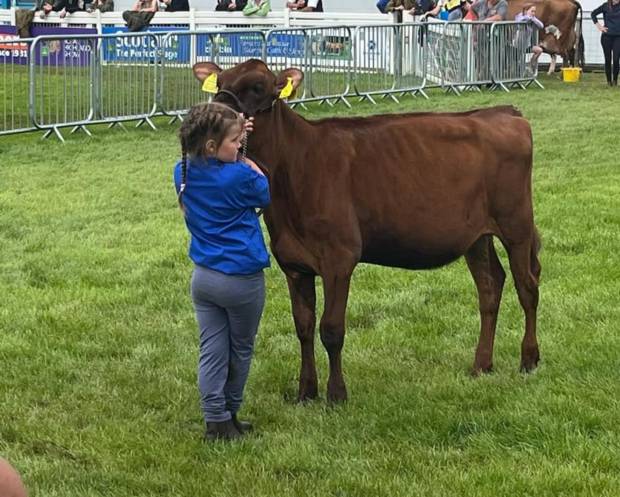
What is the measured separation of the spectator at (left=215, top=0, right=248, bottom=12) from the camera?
2988 centimetres

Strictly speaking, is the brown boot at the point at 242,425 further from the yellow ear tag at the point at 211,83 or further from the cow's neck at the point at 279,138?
the yellow ear tag at the point at 211,83

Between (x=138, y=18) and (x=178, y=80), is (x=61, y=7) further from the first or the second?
(x=178, y=80)

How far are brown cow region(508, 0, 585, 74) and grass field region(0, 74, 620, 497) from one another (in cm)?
1551

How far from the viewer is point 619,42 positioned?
23.8 metres

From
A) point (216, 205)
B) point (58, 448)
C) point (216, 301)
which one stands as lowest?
point (58, 448)

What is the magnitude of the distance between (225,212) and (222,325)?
22.4 inches

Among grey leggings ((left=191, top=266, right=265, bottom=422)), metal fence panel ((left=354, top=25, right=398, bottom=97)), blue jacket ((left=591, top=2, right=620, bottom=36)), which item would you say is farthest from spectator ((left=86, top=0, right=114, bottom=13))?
grey leggings ((left=191, top=266, right=265, bottom=422))

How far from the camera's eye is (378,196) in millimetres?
6070


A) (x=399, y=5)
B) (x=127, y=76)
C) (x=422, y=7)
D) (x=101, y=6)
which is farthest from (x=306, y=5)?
(x=127, y=76)

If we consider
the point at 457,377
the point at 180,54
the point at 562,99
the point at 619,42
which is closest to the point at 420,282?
the point at 457,377

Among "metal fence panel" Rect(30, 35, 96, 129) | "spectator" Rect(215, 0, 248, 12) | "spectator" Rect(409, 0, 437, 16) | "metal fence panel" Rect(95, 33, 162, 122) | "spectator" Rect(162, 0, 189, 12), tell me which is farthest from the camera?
"spectator" Rect(162, 0, 189, 12)

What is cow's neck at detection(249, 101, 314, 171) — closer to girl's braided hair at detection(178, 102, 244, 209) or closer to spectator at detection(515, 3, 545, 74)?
girl's braided hair at detection(178, 102, 244, 209)

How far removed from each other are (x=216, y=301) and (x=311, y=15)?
22352 millimetres

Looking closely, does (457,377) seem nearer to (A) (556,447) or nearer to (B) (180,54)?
(A) (556,447)
